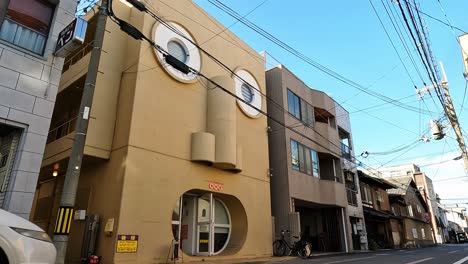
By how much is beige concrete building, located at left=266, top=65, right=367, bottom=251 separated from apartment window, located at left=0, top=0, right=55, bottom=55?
13219 mm

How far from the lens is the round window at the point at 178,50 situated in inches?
556

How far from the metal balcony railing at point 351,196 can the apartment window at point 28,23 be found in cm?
2254

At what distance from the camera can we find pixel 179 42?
1451 cm

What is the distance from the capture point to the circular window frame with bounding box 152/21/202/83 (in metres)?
13.3

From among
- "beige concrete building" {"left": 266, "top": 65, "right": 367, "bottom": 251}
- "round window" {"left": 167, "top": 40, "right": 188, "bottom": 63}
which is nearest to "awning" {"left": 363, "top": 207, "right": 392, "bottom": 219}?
"beige concrete building" {"left": 266, "top": 65, "right": 367, "bottom": 251}

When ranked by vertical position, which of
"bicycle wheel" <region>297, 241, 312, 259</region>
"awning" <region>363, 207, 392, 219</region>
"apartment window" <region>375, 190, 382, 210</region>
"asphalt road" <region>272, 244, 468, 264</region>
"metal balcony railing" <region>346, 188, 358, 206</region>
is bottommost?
"asphalt road" <region>272, 244, 468, 264</region>

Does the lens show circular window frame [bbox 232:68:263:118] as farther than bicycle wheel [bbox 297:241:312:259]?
Yes

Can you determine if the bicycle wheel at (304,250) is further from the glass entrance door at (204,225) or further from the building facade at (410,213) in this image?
the building facade at (410,213)

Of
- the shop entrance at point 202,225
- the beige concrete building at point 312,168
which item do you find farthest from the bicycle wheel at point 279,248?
the shop entrance at point 202,225

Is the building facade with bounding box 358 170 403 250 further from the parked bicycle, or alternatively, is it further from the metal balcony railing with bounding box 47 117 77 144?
the metal balcony railing with bounding box 47 117 77 144

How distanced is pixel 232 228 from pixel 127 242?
6.32 metres

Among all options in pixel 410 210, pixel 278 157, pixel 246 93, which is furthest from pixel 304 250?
pixel 410 210

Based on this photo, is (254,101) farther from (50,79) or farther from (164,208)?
(50,79)

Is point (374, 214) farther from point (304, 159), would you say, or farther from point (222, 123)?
point (222, 123)
